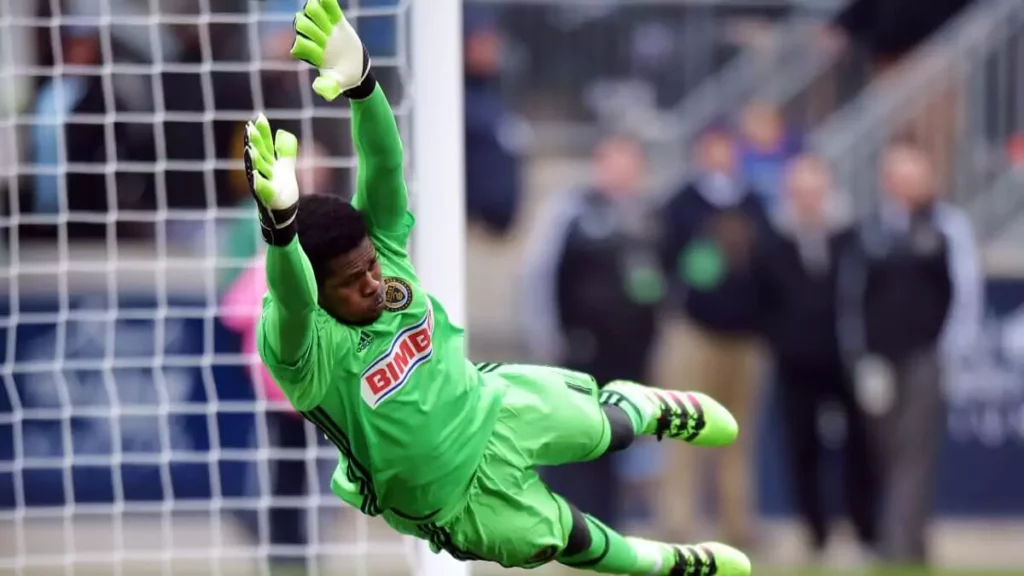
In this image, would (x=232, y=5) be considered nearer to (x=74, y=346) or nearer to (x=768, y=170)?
(x=74, y=346)

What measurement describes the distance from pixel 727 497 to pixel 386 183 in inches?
219

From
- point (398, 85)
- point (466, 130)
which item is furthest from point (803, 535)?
point (398, 85)

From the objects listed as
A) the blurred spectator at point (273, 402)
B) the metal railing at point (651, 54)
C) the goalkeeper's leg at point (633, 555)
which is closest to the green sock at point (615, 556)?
the goalkeeper's leg at point (633, 555)

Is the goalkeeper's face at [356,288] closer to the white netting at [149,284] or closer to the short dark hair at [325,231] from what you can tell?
the short dark hair at [325,231]

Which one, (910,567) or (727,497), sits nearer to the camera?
(910,567)

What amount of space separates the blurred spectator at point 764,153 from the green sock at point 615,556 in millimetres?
5091

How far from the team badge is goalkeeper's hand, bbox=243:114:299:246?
2.04 ft

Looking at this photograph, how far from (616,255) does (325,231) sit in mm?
4969

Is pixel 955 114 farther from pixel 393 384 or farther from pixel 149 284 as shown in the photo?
pixel 393 384

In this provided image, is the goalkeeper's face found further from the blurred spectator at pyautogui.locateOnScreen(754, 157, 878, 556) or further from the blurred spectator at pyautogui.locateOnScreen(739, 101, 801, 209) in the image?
the blurred spectator at pyautogui.locateOnScreen(739, 101, 801, 209)

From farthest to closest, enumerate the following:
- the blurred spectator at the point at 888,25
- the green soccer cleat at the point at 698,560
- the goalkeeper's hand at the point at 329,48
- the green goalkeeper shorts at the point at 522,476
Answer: the blurred spectator at the point at 888,25, the green soccer cleat at the point at 698,560, the green goalkeeper shorts at the point at 522,476, the goalkeeper's hand at the point at 329,48

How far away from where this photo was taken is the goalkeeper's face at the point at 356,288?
175 inches

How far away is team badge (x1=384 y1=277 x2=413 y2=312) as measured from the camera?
464cm

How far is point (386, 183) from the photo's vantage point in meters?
4.62
